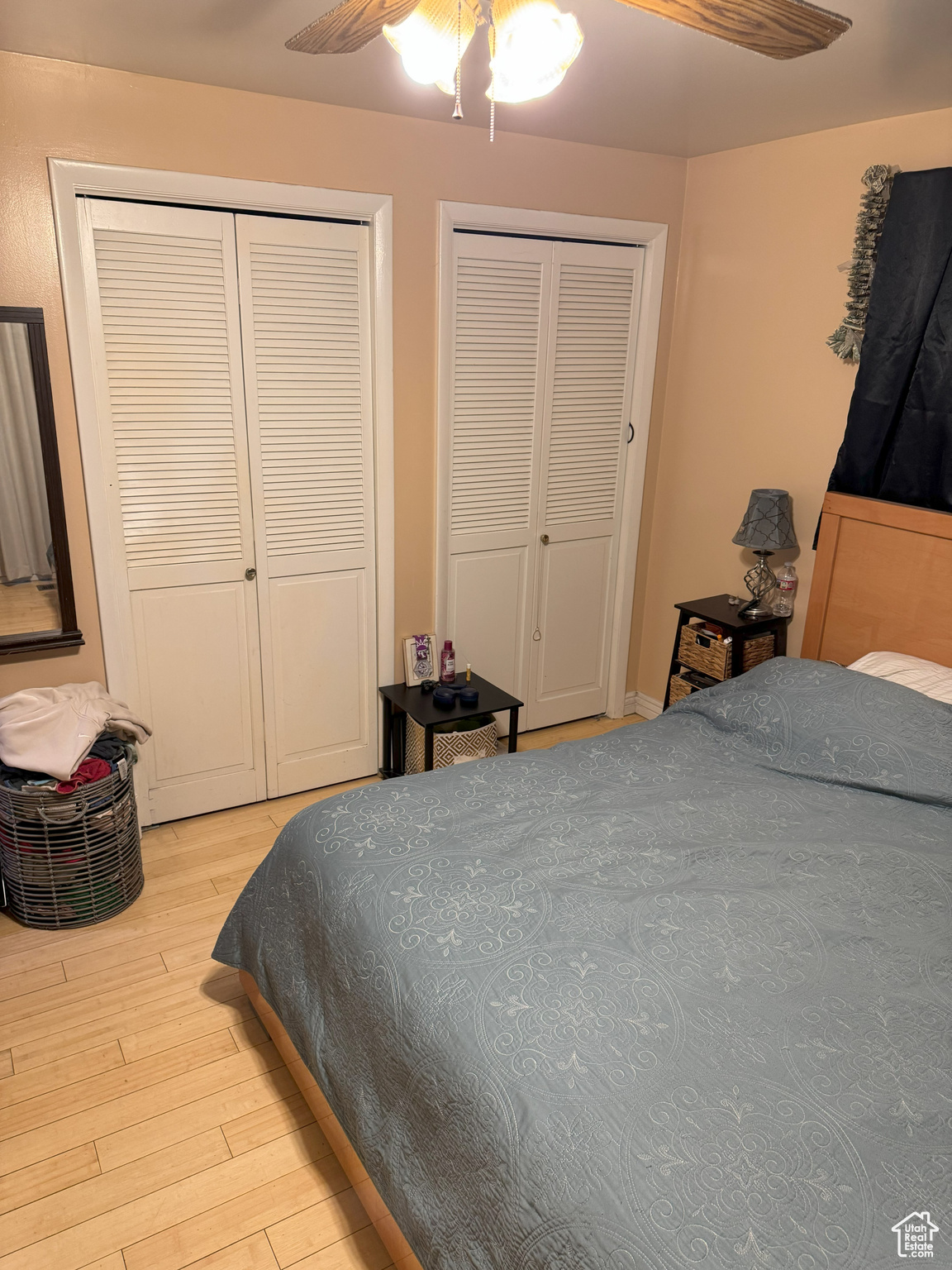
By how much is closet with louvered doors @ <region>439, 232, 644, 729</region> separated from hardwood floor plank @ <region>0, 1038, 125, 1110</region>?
6.35 ft

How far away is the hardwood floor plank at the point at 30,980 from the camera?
242cm

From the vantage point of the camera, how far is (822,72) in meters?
2.34

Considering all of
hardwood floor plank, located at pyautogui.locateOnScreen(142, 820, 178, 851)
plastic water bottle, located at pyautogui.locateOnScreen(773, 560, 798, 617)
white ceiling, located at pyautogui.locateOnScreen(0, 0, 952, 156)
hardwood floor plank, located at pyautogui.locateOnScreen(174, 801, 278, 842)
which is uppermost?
white ceiling, located at pyautogui.locateOnScreen(0, 0, 952, 156)

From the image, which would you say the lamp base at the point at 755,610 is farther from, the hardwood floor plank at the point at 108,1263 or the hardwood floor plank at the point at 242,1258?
the hardwood floor plank at the point at 108,1263

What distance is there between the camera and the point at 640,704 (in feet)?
13.9

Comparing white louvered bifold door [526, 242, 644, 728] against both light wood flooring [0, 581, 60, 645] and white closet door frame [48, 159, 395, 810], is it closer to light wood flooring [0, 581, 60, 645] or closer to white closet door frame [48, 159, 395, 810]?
white closet door frame [48, 159, 395, 810]

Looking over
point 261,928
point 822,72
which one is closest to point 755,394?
point 822,72

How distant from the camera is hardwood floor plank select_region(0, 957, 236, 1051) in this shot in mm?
2279

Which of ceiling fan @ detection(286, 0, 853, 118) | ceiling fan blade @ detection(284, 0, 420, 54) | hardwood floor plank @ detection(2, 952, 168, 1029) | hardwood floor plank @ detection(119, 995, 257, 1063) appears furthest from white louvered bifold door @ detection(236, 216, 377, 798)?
ceiling fan @ detection(286, 0, 853, 118)

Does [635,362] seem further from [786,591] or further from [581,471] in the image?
[786,591]

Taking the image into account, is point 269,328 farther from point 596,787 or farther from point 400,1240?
point 400,1240

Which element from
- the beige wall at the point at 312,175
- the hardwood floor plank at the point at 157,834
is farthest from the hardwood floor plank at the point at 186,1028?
the beige wall at the point at 312,175

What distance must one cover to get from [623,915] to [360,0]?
1.73m

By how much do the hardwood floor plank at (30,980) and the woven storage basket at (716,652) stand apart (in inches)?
94.8
